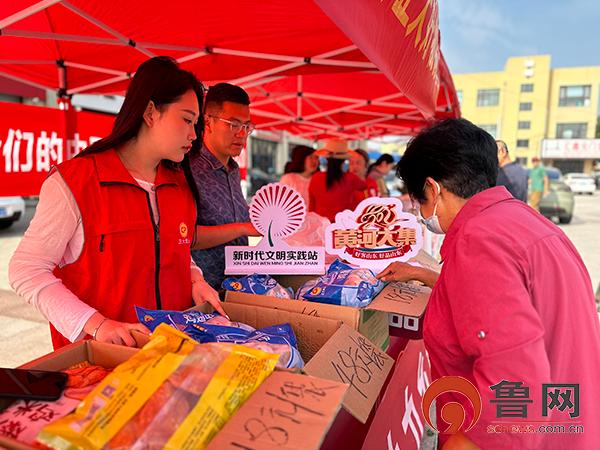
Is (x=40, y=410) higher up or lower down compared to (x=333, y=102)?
lower down

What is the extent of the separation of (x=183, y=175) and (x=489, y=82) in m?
45.8

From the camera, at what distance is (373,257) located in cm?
175

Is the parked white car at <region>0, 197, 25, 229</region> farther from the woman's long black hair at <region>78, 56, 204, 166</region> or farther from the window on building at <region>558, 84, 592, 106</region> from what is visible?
the window on building at <region>558, 84, 592, 106</region>

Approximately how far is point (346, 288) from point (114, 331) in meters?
0.74

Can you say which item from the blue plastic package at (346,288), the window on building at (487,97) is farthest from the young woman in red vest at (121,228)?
the window on building at (487,97)

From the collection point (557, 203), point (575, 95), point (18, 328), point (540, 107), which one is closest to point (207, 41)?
point (18, 328)

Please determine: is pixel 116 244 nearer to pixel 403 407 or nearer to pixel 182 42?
pixel 403 407

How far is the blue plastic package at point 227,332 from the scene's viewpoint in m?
1.05

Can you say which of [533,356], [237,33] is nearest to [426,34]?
[237,33]

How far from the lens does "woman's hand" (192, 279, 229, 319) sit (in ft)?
4.63

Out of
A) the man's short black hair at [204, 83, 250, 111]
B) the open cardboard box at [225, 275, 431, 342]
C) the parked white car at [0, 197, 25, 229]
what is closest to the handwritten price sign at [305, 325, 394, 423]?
the open cardboard box at [225, 275, 431, 342]

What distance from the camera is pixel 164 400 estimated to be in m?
0.69

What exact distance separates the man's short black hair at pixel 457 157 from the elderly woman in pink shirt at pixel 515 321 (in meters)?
0.05

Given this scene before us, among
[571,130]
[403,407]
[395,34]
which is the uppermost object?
[571,130]
